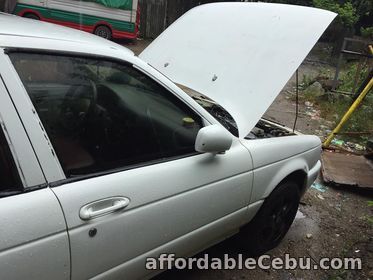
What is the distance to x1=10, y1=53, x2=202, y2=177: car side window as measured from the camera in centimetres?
165

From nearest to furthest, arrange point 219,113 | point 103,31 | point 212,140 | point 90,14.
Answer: point 212,140
point 219,113
point 90,14
point 103,31

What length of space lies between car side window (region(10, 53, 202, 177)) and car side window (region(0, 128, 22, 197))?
197 millimetres

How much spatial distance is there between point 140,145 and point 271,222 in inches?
63.5

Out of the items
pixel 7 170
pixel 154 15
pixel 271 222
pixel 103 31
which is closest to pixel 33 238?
pixel 7 170

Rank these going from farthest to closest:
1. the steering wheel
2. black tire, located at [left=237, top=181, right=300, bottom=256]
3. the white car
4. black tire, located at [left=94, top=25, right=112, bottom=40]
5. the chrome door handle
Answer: black tire, located at [left=94, top=25, right=112, bottom=40] < black tire, located at [left=237, top=181, right=300, bottom=256] < the steering wheel < the chrome door handle < the white car

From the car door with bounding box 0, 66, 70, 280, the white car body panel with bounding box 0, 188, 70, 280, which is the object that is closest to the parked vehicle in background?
the car door with bounding box 0, 66, 70, 280

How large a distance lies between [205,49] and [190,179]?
1261mm

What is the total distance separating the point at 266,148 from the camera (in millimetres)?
2666

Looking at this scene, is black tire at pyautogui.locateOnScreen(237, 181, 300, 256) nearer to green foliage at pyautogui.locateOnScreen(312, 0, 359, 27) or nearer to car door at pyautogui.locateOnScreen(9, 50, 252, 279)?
car door at pyautogui.locateOnScreen(9, 50, 252, 279)

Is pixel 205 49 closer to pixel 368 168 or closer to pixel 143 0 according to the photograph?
pixel 368 168

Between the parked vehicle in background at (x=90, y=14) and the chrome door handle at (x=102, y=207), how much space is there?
12.9 m

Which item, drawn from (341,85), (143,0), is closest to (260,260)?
(341,85)

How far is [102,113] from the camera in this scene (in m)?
1.93

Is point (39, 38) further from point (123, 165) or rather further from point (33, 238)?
point (33, 238)
